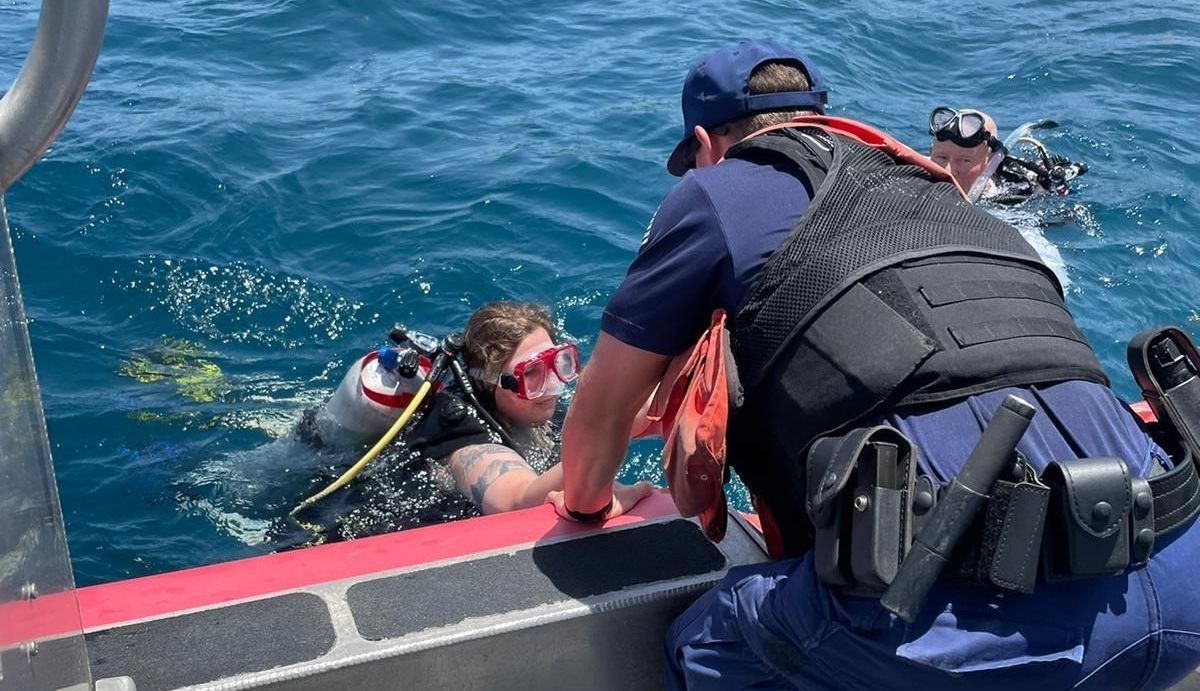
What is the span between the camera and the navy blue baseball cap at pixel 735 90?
2.55m

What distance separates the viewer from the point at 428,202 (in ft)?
25.8

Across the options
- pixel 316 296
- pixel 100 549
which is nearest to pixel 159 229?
pixel 316 296

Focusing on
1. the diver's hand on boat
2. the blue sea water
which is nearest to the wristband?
the diver's hand on boat

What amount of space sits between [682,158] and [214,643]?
1510 mm

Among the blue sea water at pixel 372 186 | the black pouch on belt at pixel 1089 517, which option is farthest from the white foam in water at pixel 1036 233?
the black pouch on belt at pixel 1089 517

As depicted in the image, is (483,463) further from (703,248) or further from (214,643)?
(703,248)

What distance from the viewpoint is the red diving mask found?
418cm

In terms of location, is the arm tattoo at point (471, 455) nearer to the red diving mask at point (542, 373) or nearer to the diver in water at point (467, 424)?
the diver in water at point (467, 424)

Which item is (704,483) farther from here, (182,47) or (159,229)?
(182,47)

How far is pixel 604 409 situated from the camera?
2.50 metres

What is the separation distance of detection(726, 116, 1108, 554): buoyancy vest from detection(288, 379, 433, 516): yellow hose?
1927 mm

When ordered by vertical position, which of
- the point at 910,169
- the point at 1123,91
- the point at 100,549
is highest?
the point at 910,169

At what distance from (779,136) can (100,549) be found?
352 cm

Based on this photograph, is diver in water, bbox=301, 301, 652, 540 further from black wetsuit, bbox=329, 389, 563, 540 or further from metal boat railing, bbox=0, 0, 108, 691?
metal boat railing, bbox=0, 0, 108, 691
